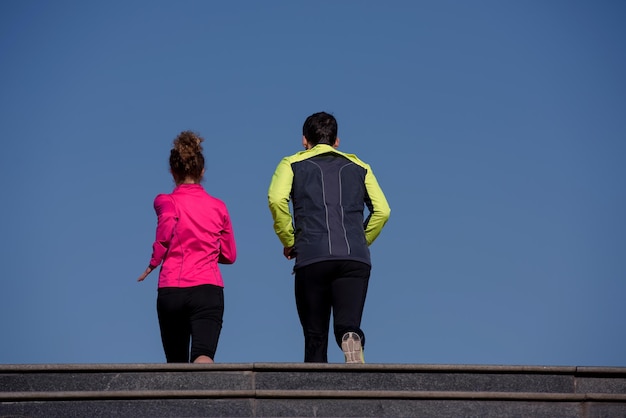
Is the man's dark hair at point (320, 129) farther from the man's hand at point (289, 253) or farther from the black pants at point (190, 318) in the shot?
the black pants at point (190, 318)

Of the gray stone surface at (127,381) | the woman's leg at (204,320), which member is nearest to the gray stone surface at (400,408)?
the gray stone surface at (127,381)

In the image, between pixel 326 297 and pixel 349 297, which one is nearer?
pixel 349 297

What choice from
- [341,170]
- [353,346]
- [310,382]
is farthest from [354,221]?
[310,382]

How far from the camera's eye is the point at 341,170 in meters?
9.25

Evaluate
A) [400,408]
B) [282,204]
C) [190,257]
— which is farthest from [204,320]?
[400,408]

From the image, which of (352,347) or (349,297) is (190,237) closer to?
(349,297)

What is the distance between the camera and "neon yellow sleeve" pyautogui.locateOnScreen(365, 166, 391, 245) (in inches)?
371

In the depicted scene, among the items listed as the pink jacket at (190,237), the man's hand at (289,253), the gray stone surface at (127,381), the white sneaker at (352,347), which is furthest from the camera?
the man's hand at (289,253)

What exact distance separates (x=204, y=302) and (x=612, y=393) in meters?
2.98

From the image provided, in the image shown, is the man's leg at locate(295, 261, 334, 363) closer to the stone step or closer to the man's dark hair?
the stone step

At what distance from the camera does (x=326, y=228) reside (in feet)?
29.5

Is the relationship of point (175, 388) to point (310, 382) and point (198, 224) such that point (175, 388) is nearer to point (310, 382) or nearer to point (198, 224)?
point (310, 382)

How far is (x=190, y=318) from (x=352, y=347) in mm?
1276

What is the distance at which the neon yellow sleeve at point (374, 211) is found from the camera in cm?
942
